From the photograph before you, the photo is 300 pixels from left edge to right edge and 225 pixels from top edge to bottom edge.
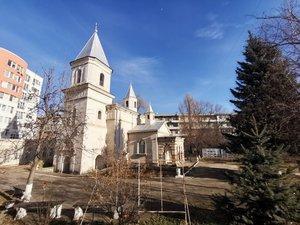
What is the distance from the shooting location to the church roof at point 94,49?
32122 millimetres

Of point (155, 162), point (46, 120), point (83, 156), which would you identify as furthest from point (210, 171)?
point (46, 120)

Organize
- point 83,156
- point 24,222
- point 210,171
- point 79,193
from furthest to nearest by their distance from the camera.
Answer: point 83,156
point 210,171
point 79,193
point 24,222

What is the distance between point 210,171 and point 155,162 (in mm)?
7754

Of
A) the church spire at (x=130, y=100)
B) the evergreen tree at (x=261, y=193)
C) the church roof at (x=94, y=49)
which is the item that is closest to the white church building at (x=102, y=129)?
the church roof at (x=94, y=49)

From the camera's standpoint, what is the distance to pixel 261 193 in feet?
25.2

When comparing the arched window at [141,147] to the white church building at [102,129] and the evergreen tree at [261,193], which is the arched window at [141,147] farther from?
the evergreen tree at [261,193]

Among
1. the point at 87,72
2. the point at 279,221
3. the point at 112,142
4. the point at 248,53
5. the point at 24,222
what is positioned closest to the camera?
the point at 279,221

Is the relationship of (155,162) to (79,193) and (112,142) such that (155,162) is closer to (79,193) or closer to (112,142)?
(112,142)

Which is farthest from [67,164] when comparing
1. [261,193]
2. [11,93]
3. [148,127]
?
[11,93]

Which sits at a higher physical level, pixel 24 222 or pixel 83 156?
pixel 83 156

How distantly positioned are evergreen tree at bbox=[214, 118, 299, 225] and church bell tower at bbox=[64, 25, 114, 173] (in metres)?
22.2

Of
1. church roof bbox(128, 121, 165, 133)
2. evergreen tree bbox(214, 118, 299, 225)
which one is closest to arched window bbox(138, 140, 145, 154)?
church roof bbox(128, 121, 165, 133)

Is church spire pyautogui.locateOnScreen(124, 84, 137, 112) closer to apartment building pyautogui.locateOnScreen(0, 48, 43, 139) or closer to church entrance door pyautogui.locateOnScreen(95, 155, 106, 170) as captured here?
church entrance door pyautogui.locateOnScreen(95, 155, 106, 170)

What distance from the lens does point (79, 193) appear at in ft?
54.1
